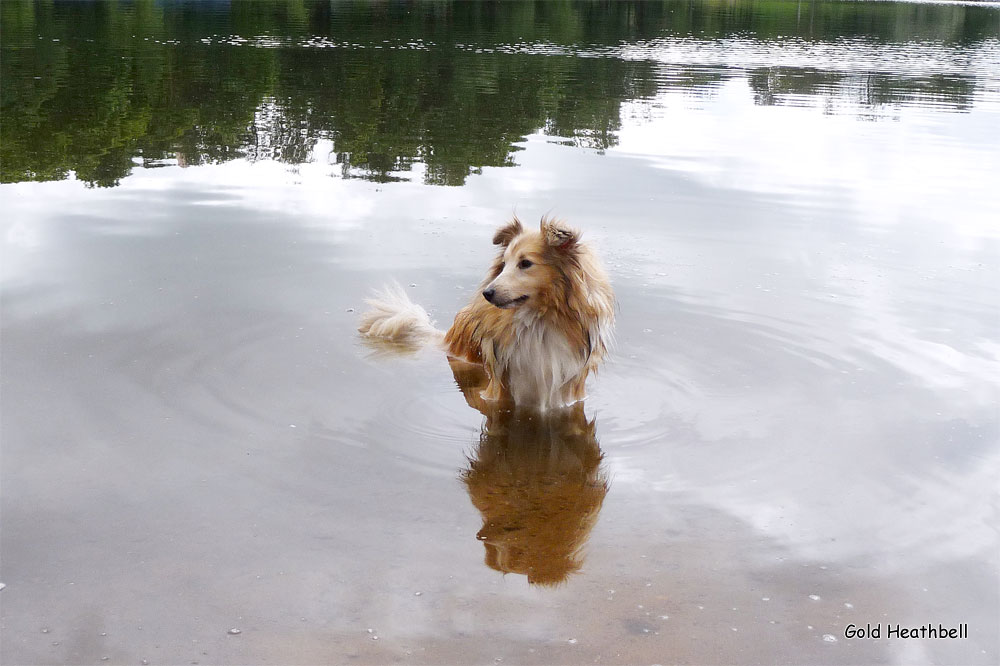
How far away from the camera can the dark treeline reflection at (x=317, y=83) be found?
1527 centimetres

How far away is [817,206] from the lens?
13.1m

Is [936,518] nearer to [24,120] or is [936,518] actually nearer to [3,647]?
[3,647]

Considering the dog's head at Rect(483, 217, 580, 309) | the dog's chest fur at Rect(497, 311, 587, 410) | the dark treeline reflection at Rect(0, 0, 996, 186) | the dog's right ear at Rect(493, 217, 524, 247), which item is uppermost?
the dark treeline reflection at Rect(0, 0, 996, 186)

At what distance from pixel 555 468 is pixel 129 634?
2.79 m

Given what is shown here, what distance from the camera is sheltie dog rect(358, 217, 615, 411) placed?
671 cm

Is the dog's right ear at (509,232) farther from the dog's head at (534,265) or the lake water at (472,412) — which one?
the lake water at (472,412)

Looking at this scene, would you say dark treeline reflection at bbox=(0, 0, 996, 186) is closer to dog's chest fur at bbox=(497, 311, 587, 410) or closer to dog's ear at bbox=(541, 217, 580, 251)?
dog's chest fur at bbox=(497, 311, 587, 410)

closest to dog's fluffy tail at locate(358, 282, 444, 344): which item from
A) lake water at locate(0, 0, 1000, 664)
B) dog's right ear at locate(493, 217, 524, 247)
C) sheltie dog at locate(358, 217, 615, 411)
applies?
lake water at locate(0, 0, 1000, 664)

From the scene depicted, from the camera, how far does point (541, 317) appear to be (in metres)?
6.97

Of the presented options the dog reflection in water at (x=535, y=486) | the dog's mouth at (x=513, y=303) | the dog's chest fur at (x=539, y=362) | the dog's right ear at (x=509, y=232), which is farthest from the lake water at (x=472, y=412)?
the dog's right ear at (x=509, y=232)

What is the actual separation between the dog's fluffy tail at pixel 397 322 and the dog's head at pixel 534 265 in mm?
1469

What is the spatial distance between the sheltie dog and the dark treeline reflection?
6.87 m

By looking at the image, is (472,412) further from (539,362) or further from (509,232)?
(509,232)

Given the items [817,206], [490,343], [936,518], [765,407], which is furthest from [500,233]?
[817,206]
